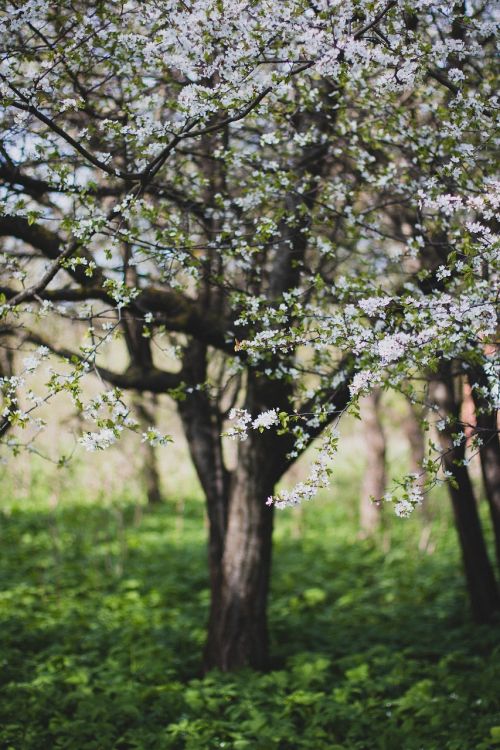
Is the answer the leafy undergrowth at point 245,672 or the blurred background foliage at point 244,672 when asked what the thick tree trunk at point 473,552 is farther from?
the blurred background foliage at point 244,672

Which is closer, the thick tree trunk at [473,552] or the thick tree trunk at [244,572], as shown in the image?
the thick tree trunk at [244,572]

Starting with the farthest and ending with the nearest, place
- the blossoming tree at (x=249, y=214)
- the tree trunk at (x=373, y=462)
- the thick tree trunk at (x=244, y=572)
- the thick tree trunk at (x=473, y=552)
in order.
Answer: the tree trunk at (x=373, y=462)
the thick tree trunk at (x=473, y=552)
the thick tree trunk at (x=244, y=572)
the blossoming tree at (x=249, y=214)

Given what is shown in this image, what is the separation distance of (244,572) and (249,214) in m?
3.74

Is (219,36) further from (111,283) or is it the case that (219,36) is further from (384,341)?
(384,341)

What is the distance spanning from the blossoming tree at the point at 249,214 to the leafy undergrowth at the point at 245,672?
1.05 m

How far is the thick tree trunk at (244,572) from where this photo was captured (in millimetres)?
7129

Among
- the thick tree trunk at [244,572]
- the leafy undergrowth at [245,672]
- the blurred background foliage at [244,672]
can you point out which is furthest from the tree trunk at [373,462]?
the thick tree trunk at [244,572]

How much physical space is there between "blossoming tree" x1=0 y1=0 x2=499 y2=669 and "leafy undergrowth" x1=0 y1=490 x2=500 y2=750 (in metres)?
1.05

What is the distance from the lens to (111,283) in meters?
4.68

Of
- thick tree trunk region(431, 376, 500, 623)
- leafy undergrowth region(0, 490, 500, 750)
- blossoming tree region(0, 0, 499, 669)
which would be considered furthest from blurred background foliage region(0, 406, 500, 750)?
blossoming tree region(0, 0, 499, 669)

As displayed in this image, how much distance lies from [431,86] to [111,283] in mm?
3818

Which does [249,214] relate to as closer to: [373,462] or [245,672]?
[245,672]

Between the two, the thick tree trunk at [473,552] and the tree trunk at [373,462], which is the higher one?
the tree trunk at [373,462]

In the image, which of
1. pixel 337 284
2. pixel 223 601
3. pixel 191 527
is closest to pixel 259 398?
pixel 337 284
